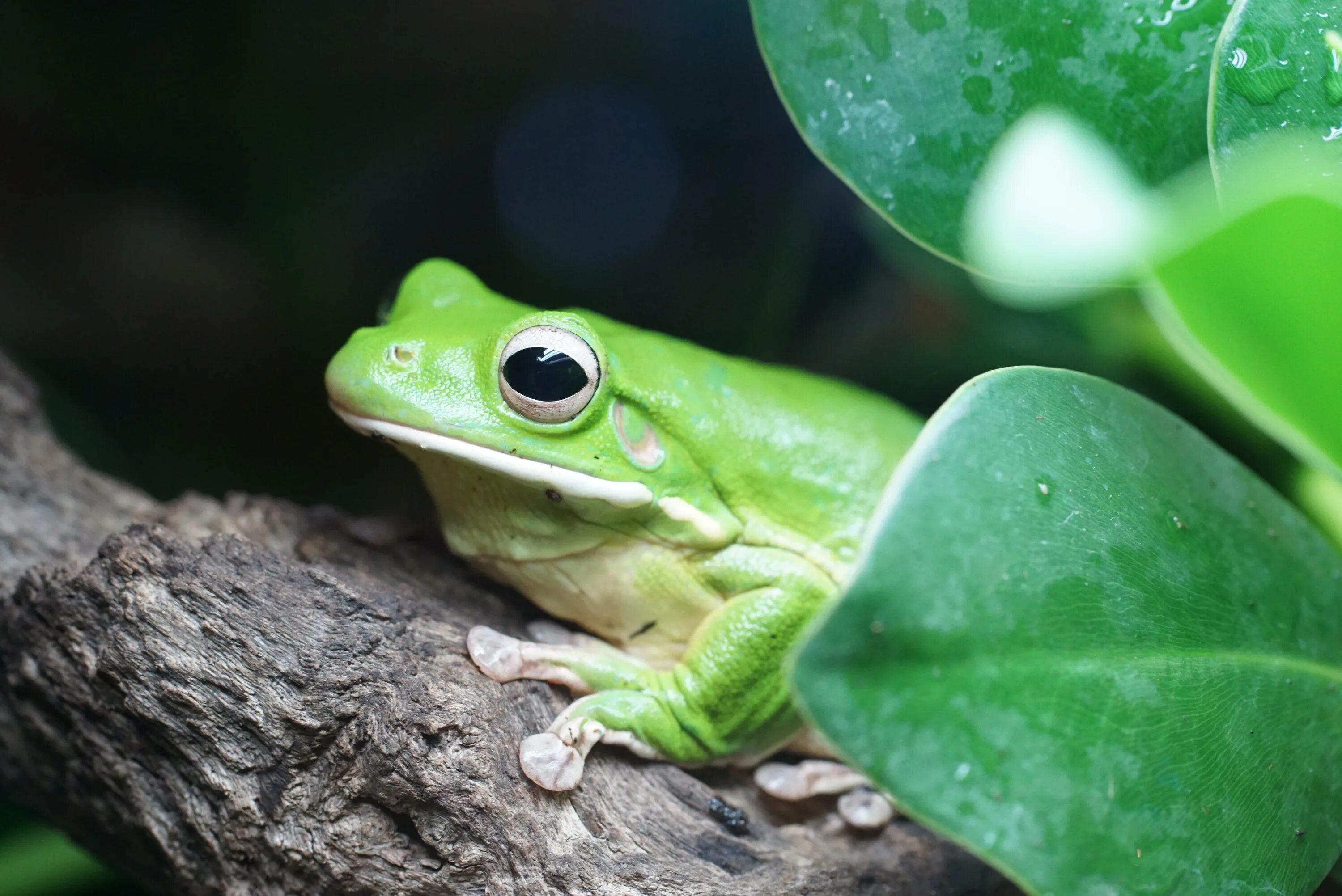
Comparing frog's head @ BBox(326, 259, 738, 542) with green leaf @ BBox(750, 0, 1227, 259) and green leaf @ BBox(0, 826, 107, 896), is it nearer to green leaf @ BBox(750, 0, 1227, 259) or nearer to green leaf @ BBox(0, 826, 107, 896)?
green leaf @ BBox(750, 0, 1227, 259)

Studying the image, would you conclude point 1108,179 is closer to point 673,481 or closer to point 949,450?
point 949,450

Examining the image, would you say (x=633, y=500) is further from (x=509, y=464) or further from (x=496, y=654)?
(x=496, y=654)

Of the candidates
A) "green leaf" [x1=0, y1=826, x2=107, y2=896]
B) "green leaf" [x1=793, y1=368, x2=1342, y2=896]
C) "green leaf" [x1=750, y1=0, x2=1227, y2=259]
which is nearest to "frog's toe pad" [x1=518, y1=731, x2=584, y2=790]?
"green leaf" [x1=793, y1=368, x2=1342, y2=896]

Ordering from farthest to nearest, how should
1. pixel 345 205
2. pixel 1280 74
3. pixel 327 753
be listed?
pixel 345 205 → pixel 327 753 → pixel 1280 74

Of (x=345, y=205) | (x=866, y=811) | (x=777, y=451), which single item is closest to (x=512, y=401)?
(x=777, y=451)

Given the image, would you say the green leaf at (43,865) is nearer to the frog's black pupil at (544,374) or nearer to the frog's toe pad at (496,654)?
the frog's toe pad at (496,654)

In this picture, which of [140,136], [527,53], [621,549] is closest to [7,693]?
[621,549]
